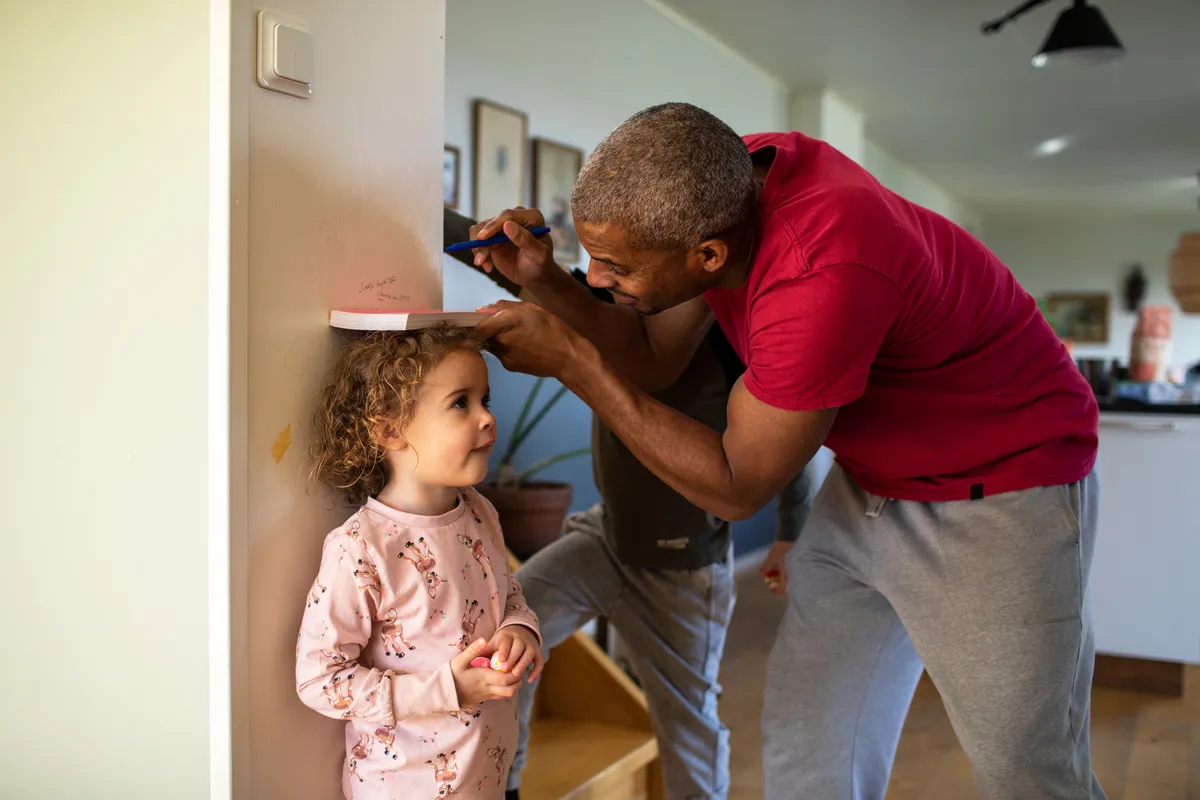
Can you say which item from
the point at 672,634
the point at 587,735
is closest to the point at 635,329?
the point at 672,634

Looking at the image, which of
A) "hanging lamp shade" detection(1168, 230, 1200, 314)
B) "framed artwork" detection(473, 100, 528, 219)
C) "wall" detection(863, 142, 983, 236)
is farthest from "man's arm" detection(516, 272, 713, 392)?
"wall" detection(863, 142, 983, 236)

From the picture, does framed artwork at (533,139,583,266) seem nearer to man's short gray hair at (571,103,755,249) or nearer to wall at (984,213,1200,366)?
man's short gray hair at (571,103,755,249)

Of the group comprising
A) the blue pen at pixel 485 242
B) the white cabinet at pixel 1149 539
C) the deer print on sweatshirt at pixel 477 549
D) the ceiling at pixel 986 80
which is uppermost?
the ceiling at pixel 986 80

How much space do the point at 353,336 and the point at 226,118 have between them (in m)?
0.31

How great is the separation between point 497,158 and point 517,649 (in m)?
2.45

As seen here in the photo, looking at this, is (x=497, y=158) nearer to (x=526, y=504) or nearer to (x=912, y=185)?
(x=526, y=504)

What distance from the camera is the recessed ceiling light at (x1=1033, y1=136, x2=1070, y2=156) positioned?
24.8 ft

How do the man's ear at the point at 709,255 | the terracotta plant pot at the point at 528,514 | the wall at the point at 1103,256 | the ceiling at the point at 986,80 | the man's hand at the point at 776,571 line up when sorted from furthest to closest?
1. the wall at the point at 1103,256
2. the ceiling at the point at 986,80
3. the terracotta plant pot at the point at 528,514
4. the man's hand at the point at 776,571
5. the man's ear at the point at 709,255

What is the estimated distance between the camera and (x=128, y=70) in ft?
4.40

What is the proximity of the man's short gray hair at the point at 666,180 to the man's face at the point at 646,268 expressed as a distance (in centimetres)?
2

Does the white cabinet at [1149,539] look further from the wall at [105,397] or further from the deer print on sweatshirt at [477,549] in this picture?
the wall at [105,397]

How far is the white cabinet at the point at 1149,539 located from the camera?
11.0 feet

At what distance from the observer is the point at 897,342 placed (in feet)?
Result: 4.63

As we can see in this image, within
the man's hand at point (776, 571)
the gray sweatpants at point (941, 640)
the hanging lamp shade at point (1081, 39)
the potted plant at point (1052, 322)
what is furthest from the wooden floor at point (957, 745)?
the hanging lamp shade at point (1081, 39)
